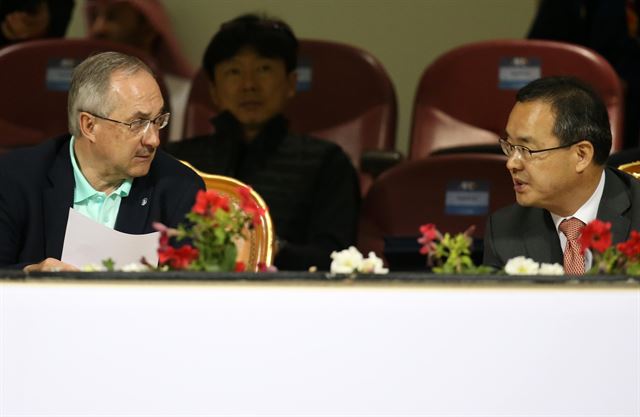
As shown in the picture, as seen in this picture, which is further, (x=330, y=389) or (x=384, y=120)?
(x=384, y=120)

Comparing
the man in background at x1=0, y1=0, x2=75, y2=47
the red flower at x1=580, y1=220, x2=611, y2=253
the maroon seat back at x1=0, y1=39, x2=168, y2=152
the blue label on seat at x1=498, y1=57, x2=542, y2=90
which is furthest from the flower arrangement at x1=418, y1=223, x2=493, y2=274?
the man in background at x1=0, y1=0, x2=75, y2=47

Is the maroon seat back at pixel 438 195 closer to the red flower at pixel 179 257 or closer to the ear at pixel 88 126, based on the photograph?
the ear at pixel 88 126

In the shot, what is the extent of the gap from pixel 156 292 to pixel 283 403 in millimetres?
212

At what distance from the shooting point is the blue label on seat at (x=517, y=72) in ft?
11.2

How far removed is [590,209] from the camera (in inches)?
89.1

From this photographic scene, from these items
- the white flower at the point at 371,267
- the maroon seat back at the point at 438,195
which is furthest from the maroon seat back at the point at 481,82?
the white flower at the point at 371,267

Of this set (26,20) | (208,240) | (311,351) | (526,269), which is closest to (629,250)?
(526,269)

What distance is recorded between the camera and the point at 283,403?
5.10 ft

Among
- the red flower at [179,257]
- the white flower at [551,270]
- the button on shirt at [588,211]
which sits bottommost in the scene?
the red flower at [179,257]

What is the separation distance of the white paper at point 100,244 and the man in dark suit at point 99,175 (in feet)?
0.40

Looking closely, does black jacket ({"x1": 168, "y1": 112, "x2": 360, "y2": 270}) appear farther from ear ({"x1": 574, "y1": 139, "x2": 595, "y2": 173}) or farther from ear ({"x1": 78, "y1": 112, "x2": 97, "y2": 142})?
ear ({"x1": 574, "y1": 139, "x2": 595, "y2": 173})

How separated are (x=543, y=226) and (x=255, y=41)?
122 centimetres

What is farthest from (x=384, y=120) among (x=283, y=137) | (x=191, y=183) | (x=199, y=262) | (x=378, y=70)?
(x=199, y=262)

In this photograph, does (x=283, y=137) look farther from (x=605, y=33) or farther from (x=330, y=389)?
(x=330, y=389)
